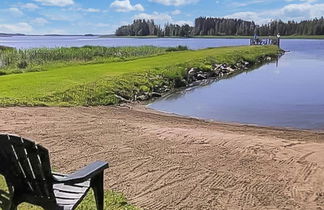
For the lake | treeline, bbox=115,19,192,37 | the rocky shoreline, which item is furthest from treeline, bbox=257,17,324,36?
the lake

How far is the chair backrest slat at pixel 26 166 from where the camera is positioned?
10.9 feet

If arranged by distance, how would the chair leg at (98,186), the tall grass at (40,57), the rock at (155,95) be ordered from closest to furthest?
1. the chair leg at (98,186)
2. the rock at (155,95)
3. the tall grass at (40,57)

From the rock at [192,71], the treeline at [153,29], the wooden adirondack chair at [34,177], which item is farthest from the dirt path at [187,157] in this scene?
the treeline at [153,29]

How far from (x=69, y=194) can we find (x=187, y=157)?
407 centimetres

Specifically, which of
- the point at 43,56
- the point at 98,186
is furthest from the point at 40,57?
the point at 98,186

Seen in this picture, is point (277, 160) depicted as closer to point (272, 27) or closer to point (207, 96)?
point (207, 96)

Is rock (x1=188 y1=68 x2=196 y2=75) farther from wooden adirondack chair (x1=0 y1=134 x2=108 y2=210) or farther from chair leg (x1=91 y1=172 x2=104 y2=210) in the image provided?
wooden adirondack chair (x1=0 y1=134 x2=108 y2=210)

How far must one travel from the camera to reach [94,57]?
117 feet

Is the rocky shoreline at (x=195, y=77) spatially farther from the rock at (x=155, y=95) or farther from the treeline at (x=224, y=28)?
the treeline at (x=224, y=28)

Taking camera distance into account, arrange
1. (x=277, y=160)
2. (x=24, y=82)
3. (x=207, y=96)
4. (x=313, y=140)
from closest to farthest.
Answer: (x=277, y=160)
(x=313, y=140)
(x=24, y=82)
(x=207, y=96)

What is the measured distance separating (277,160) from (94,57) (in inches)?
1168

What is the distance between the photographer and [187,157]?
25.2ft

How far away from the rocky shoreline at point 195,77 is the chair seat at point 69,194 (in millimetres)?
12166

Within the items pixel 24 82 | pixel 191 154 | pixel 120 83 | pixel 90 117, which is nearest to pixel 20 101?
pixel 90 117
